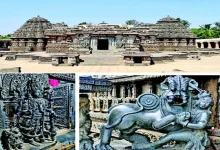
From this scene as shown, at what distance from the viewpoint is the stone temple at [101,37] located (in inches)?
1009

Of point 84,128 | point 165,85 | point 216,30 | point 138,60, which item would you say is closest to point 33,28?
point 138,60

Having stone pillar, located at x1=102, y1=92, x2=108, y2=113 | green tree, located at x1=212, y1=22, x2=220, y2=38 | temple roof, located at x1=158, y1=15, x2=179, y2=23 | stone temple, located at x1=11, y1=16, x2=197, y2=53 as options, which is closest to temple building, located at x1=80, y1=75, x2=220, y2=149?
stone pillar, located at x1=102, y1=92, x2=108, y2=113

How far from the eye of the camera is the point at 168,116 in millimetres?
5637

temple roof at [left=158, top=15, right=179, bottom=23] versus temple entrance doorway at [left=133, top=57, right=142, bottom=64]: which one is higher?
temple roof at [left=158, top=15, right=179, bottom=23]

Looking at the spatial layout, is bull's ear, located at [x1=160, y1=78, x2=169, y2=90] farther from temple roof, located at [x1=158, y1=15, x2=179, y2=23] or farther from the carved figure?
temple roof, located at [x1=158, y1=15, x2=179, y2=23]

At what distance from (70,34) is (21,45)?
9.03 metres

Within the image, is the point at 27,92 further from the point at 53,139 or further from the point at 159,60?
the point at 159,60

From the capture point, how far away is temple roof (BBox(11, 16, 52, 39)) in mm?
33438

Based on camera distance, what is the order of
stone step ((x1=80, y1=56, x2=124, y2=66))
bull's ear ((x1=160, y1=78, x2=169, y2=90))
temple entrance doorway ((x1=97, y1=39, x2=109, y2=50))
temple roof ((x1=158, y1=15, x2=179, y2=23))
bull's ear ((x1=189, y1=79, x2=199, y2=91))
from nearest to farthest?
bull's ear ((x1=189, y1=79, x2=199, y2=91)), bull's ear ((x1=160, y1=78, x2=169, y2=90)), stone step ((x1=80, y1=56, x2=124, y2=66)), temple entrance doorway ((x1=97, y1=39, x2=109, y2=50)), temple roof ((x1=158, y1=15, x2=179, y2=23))

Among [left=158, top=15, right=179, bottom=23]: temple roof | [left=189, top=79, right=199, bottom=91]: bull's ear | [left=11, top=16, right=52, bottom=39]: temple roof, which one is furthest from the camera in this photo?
[left=158, top=15, right=179, bottom=23]: temple roof

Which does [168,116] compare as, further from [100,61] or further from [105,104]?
[100,61]

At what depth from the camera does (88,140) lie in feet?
19.8

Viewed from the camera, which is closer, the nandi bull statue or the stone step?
the nandi bull statue

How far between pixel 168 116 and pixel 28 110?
2510 millimetres
